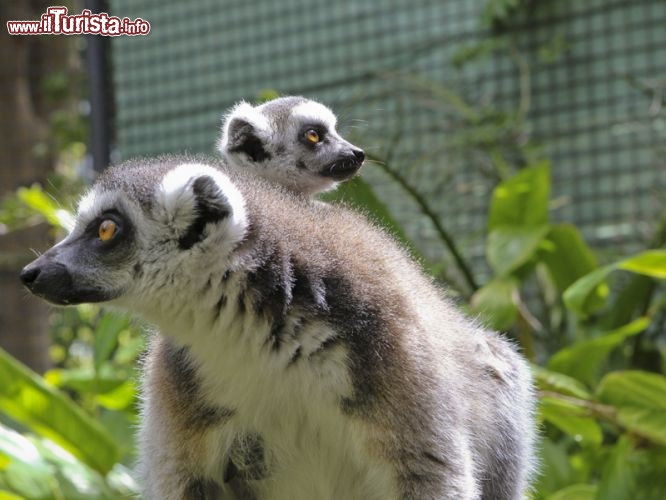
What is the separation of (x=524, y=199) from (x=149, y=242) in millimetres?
2180

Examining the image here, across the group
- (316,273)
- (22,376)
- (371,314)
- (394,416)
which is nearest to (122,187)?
(316,273)

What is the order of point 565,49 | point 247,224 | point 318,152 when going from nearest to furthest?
point 247,224, point 318,152, point 565,49

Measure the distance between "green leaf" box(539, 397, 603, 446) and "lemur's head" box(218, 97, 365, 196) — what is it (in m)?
1.04

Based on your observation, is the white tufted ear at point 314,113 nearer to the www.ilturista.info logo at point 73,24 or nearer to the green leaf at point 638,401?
the green leaf at point 638,401

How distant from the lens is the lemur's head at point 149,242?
2020 millimetres

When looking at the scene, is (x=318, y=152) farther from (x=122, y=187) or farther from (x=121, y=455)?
(x=121, y=455)

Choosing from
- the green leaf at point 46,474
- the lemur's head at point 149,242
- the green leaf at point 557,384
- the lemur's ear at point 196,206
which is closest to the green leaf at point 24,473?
the green leaf at point 46,474

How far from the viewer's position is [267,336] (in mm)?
2049

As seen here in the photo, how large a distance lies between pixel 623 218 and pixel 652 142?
0.40 m

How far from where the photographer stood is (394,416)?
6.82ft

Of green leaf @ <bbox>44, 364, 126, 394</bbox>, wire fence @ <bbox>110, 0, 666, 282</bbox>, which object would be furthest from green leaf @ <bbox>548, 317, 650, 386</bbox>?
green leaf @ <bbox>44, 364, 126, 394</bbox>

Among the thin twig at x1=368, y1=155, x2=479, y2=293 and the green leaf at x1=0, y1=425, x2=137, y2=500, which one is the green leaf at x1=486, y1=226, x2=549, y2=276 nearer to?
the thin twig at x1=368, y1=155, x2=479, y2=293

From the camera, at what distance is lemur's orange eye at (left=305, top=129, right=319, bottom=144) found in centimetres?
296

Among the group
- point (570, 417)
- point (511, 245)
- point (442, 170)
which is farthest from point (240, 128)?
point (442, 170)
